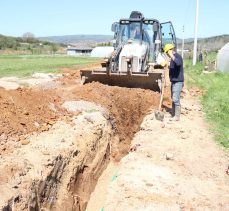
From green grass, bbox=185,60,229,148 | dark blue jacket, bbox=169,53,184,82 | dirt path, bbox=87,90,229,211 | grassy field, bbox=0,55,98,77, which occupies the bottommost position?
grassy field, bbox=0,55,98,77

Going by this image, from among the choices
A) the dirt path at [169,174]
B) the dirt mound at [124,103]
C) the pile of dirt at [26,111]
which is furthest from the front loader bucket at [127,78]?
the dirt path at [169,174]

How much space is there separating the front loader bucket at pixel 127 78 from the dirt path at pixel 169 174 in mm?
2844

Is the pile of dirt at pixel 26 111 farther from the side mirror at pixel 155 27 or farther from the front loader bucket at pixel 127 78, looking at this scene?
the side mirror at pixel 155 27

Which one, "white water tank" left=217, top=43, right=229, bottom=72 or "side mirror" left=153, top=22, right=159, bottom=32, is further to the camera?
"white water tank" left=217, top=43, right=229, bottom=72

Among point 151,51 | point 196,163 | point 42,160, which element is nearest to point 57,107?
point 42,160

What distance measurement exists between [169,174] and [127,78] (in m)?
6.69

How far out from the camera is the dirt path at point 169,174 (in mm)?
6352

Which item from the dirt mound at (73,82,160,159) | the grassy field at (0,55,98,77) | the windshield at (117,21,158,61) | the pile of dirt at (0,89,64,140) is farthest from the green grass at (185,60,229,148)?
the grassy field at (0,55,98,77)

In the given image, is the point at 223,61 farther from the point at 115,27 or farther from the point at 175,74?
the point at 175,74

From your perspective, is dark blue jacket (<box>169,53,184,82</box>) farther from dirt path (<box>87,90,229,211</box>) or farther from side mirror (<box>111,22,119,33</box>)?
side mirror (<box>111,22,119,33</box>)

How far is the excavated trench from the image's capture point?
6695 millimetres

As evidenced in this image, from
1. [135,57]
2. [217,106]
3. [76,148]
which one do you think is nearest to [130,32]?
[135,57]

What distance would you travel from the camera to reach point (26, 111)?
31.8ft

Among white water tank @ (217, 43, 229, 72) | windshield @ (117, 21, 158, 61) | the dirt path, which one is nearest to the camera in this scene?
the dirt path
